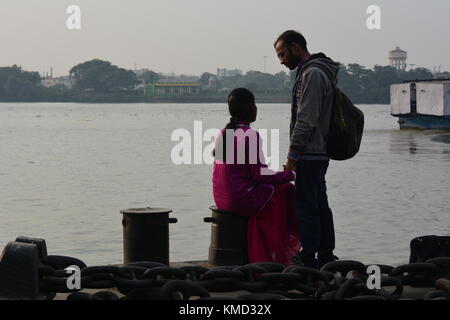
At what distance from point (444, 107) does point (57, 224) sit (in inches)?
1537

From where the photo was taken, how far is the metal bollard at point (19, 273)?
3779 millimetres

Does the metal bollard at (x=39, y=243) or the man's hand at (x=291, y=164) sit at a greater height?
the man's hand at (x=291, y=164)

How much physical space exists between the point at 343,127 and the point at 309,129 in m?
0.26

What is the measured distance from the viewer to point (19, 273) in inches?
150

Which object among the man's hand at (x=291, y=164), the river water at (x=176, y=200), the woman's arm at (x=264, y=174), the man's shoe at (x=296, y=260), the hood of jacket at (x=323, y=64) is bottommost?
the river water at (x=176, y=200)

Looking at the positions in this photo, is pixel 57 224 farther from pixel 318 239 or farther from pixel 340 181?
pixel 340 181

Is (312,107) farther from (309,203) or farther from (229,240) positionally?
(229,240)

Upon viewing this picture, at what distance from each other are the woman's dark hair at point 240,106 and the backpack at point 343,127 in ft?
1.72

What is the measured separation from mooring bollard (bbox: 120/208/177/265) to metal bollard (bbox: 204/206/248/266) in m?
0.37

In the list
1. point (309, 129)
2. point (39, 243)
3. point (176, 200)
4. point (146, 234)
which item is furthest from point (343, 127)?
point (176, 200)

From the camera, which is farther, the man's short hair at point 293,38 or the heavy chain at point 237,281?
the man's short hair at point 293,38

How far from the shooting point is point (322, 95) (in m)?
5.64

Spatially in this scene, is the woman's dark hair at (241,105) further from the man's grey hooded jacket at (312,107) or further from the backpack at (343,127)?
the backpack at (343,127)

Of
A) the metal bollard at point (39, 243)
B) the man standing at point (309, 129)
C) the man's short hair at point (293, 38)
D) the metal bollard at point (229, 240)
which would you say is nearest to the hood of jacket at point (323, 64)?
the man standing at point (309, 129)
